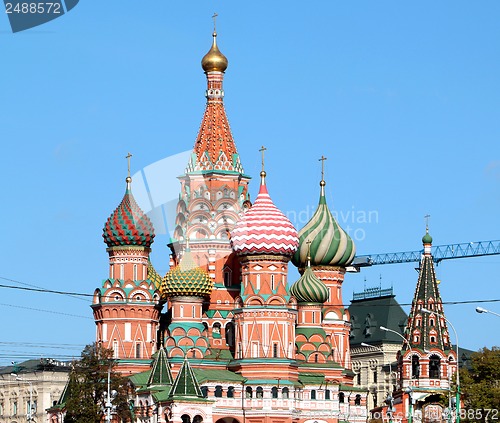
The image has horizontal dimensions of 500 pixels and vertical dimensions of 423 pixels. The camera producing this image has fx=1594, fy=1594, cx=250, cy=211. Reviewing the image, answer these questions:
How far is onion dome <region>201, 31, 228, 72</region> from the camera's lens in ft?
297

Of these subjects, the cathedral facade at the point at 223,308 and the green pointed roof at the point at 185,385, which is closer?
the green pointed roof at the point at 185,385

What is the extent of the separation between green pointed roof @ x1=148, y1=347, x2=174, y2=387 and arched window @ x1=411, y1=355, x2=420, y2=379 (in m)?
17.3

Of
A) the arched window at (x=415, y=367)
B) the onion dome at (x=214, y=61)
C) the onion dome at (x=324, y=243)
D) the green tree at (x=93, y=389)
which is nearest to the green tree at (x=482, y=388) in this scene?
the green tree at (x=93, y=389)

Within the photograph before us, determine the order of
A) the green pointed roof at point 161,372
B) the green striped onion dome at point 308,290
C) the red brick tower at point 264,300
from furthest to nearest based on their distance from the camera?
the green striped onion dome at point 308,290 → the red brick tower at point 264,300 → the green pointed roof at point 161,372

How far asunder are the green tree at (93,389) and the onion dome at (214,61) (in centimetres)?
2044

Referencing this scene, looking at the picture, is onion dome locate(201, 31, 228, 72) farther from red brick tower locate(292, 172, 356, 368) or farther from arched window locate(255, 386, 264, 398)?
arched window locate(255, 386, 264, 398)

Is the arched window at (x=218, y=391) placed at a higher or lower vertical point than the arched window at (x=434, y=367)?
lower

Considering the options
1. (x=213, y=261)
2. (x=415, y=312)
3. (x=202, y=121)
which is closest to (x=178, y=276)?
(x=213, y=261)

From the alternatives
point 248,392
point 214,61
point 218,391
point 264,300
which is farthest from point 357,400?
point 214,61

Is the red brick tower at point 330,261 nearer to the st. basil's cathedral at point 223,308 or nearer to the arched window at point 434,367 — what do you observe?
the st. basil's cathedral at point 223,308

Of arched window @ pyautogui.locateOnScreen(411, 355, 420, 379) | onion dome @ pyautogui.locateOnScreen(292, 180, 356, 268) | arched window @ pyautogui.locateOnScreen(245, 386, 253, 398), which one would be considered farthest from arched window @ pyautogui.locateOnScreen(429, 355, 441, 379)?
arched window @ pyautogui.locateOnScreen(245, 386, 253, 398)

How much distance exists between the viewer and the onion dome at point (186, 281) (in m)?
84.9

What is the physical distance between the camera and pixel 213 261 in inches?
3472

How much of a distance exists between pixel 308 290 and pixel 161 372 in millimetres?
9917
